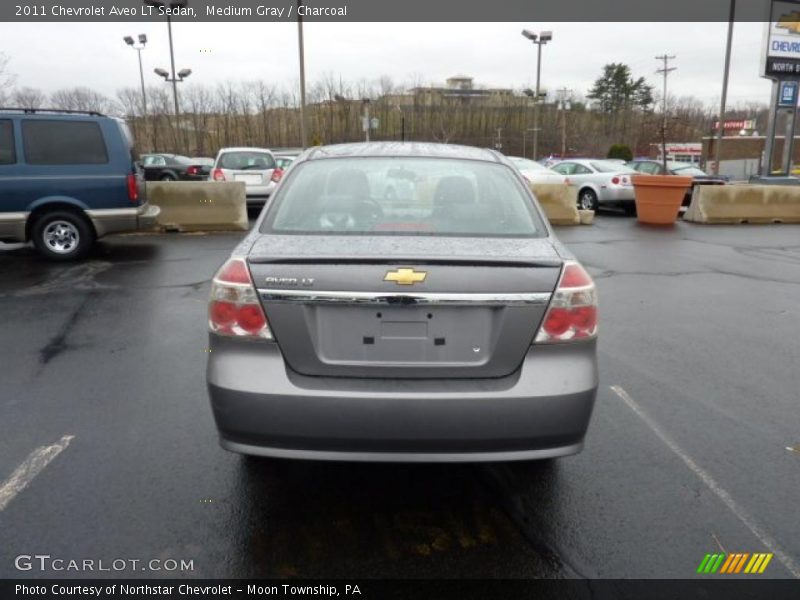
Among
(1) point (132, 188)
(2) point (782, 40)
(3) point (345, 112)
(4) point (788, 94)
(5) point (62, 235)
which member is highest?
(2) point (782, 40)

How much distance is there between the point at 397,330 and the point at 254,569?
115 cm

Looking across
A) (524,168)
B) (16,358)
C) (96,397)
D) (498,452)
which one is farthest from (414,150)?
(524,168)

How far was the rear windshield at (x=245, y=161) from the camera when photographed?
1470 cm

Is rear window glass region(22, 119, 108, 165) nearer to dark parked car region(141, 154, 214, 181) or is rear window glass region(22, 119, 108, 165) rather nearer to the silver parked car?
the silver parked car

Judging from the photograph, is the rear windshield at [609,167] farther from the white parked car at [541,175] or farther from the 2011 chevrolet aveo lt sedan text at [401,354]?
the 2011 chevrolet aveo lt sedan text at [401,354]

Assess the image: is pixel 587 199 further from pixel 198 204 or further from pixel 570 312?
pixel 570 312

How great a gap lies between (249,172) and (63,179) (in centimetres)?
589

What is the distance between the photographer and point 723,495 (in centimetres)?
312

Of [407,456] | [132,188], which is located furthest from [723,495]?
[132,188]

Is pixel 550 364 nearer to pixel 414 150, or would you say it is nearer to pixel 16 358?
pixel 414 150

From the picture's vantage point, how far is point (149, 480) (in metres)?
3.20

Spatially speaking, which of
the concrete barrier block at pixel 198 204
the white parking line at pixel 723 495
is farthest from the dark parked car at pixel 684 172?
the white parking line at pixel 723 495

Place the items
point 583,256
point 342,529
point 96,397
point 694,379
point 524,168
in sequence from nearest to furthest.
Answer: point 342,529, point 96,397, point 694,379, point 583,256, point 524,168

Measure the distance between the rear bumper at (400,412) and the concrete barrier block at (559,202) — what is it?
12316mm
